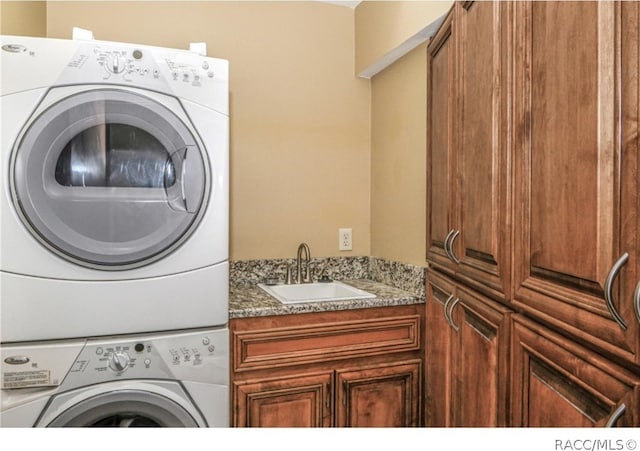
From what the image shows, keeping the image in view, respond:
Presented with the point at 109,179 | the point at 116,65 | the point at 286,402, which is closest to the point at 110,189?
the point at 109,179

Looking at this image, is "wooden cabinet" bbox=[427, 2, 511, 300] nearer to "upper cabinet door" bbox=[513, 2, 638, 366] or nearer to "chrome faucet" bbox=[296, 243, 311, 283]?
"upper cabinet door" bbox=[513, 2, 638, 366]

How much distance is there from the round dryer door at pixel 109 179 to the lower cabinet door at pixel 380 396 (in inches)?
36.6

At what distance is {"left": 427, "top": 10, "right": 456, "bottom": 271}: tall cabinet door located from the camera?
1.44m

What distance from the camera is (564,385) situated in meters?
0.86

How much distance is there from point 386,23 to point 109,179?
149 cm

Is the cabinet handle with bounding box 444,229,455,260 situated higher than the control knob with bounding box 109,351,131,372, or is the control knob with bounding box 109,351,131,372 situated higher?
the cabinet handle with bounding box 444,229,455,260

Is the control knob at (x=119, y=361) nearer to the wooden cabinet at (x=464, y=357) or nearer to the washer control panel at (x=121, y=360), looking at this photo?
the washer control panel at (x=121, y=360)

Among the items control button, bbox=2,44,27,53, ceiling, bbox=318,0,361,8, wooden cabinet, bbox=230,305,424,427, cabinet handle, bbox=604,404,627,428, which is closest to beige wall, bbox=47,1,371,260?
ceiling, bbox=318,0,361,8

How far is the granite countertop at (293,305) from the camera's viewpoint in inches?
66.0

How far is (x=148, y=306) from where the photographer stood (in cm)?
151

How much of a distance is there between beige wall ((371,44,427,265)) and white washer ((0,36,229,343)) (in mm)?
917

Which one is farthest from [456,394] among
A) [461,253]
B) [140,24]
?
[140,24]

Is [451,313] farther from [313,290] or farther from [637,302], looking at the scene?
[313,290]

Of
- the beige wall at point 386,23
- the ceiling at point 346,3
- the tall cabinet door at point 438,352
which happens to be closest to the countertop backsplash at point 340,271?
the tall cabinet door at point 438,352
